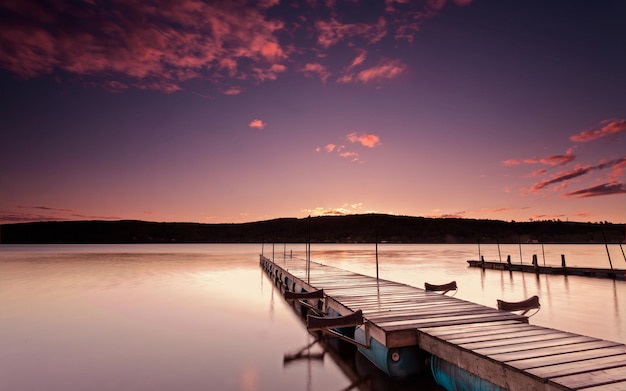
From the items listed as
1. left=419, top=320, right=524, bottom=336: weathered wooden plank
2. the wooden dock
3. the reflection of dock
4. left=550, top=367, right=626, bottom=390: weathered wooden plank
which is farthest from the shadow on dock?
the reflection of dock

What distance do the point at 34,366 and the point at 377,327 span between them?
970 centimetres

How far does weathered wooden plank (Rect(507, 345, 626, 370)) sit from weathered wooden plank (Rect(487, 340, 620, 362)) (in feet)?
0.29

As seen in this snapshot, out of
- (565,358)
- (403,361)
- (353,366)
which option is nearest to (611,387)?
(565,358)

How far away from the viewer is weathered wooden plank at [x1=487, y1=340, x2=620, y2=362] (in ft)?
18.1

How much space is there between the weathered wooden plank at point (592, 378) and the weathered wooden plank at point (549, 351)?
77 centimetres

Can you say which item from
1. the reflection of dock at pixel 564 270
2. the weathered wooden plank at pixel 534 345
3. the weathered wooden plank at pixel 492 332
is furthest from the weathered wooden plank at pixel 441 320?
the reflection of dock at pixel 564 270

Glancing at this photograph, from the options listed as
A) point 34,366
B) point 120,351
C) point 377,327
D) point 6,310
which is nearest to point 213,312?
point 120,351

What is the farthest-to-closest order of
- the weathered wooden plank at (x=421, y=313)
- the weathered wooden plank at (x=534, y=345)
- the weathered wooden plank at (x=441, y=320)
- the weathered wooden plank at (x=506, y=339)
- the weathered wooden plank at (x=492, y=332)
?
the weathered wooden plank at (x=421, y=313)
the weathered wooden plank at (x=441, y=320)
the weathered wooden plank at (x=492, y=332)
the weathered wooden plank at (x=506, y=339)
the weathered wooden plank at (x=534, y=345)

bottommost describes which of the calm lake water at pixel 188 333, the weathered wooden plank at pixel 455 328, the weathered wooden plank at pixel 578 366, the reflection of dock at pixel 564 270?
the calm lake water at pixel 188 333

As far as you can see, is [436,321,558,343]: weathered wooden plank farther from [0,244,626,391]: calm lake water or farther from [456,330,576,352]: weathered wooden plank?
[0,244,626,391]: calm lake water

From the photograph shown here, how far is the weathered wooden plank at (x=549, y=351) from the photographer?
5525 mm

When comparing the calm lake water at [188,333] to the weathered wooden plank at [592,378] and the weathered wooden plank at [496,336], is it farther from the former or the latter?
the weathered wooden plank at [592,378]

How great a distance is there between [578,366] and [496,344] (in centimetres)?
130

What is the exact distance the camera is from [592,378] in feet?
15.3
